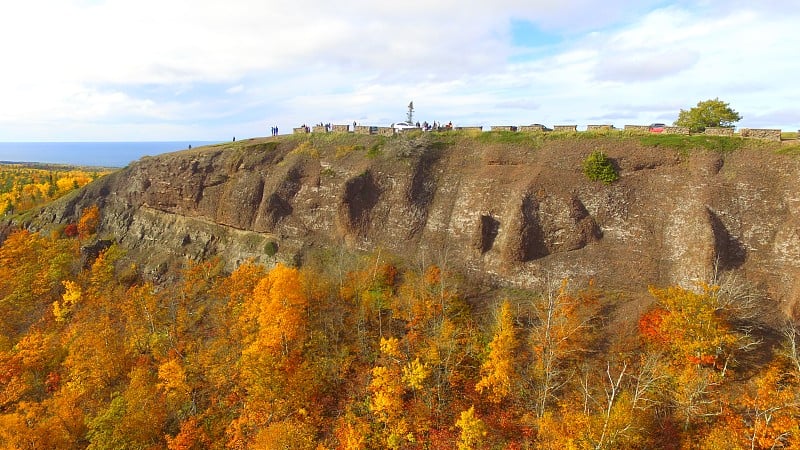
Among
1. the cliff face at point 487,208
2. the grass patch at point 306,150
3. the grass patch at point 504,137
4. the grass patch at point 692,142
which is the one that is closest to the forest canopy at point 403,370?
the cliff face at point 487,208

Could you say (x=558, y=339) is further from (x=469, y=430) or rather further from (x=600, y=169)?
(x=600, y=169)

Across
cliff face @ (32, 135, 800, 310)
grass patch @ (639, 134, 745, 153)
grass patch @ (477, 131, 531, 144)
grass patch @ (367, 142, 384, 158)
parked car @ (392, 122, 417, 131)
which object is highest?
parked car @ (392, 122, 417, 131)

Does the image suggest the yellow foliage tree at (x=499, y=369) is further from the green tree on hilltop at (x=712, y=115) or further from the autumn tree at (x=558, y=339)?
the green tree on hilltop at (x=712, y=115)

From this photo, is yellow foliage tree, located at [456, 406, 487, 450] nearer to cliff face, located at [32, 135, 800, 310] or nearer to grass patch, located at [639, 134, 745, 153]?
cliff face, located at [32, 135, 800, 310]

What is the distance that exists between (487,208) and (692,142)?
2500 cm

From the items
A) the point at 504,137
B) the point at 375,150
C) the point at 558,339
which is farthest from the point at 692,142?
the point at 375,150

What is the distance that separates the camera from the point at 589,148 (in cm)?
4925

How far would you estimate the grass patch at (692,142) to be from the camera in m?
43.5

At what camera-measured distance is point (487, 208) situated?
159 feet

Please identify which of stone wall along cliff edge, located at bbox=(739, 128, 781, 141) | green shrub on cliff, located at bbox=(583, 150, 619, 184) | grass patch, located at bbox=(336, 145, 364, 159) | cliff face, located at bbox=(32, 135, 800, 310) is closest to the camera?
cliff face, located at bbox=(32, 135, 800, 310)

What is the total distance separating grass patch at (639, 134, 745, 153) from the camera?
43.5 metres

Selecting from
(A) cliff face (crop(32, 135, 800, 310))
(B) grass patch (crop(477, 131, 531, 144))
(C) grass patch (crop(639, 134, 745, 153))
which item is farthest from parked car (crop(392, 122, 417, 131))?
(C) grass patch (crop(639, 134, 745, 153))

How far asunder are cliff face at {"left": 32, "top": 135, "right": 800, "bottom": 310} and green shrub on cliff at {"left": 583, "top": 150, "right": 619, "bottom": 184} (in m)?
0.87

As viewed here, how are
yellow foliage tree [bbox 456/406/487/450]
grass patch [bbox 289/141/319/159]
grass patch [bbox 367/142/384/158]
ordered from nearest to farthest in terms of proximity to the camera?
yellow foliage tree [bbox 456/406/487/450]
grass patch [bbox 367/142/384/158]
grass patch [bbox 289/141/319/159]
